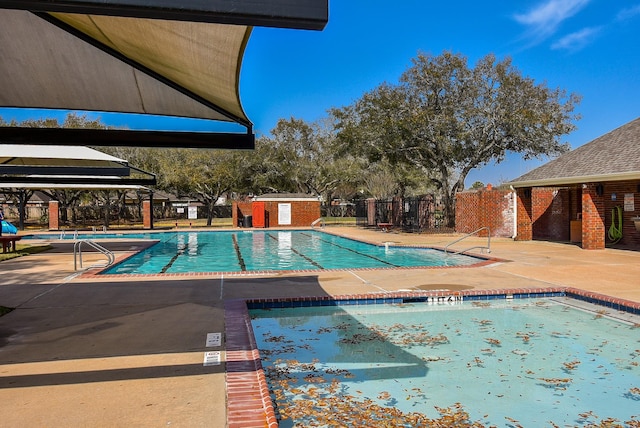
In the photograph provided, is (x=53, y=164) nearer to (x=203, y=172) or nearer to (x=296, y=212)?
(x=296, y=212)

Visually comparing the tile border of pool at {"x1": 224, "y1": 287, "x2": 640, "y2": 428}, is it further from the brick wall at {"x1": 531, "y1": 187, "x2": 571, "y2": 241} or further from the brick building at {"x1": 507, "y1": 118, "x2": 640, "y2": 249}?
the brick wall at {"x1": 531, "y1": 187, "x2": 571, "y2": 241}

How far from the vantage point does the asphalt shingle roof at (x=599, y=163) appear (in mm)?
14500

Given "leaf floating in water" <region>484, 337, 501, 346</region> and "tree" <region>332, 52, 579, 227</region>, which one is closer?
"leaf floating in water" <region>484, 337, 501, 346</region>

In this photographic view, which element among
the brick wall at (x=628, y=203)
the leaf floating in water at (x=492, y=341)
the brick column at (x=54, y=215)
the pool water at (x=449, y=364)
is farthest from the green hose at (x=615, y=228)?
the brick column at (x=54, y=215)

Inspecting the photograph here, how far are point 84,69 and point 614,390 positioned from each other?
6.29m

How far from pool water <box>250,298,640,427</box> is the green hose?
982 cm

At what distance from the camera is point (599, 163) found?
1596 cm

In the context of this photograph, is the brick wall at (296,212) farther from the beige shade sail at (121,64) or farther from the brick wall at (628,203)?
the beige shade sail at (121,64)

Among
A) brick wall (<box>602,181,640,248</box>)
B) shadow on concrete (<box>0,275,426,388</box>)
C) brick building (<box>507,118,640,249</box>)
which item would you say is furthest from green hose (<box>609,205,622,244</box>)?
shadow on concrete (<box>0,275,426,388</box>)

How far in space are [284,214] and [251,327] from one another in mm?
Answer: 28604

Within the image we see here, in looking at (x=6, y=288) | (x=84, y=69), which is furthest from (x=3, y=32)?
(x=6, y=288)

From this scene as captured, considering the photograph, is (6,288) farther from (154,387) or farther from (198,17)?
(198,17)

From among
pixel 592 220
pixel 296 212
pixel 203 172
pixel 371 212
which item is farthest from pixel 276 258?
pixel 203 172

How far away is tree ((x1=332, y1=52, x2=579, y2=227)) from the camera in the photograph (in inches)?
918
